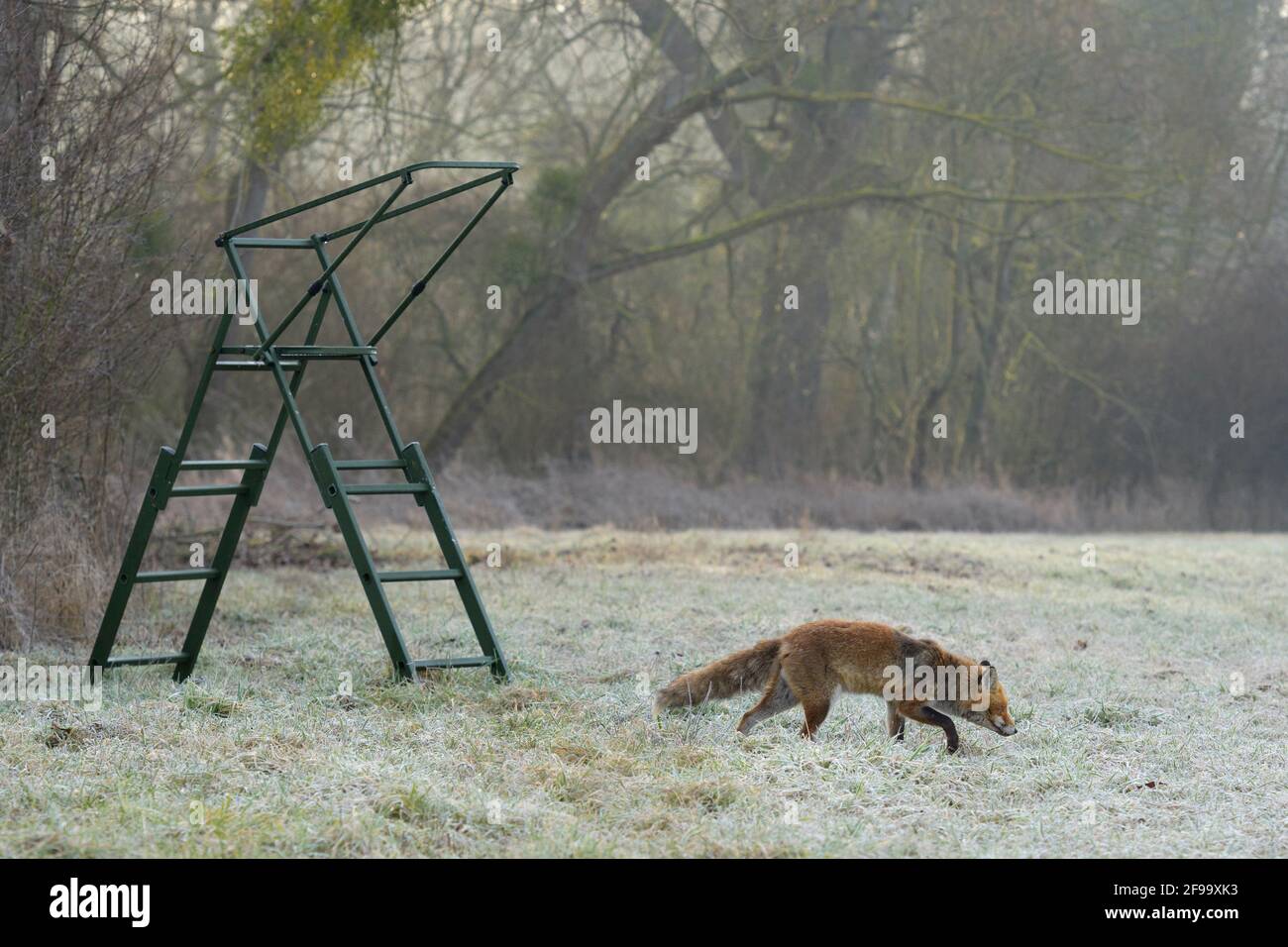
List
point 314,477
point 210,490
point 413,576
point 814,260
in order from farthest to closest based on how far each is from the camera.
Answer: point 814,260, point 210,490, point 314,477, point 413,576

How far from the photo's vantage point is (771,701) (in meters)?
6.64

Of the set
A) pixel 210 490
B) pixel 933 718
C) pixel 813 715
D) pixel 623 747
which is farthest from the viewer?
pixel 210 490

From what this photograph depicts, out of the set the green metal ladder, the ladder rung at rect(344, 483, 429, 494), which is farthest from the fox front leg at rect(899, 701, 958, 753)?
the ladder rung at rect(344, 483, 429, 494)

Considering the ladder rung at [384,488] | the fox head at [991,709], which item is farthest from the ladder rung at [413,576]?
the fox head at [991,709]

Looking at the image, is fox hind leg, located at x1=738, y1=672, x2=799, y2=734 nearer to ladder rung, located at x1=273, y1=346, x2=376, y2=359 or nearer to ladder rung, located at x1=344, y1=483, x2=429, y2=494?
ladder rung, located at x1=344, y1=483, x2=429, y2=494

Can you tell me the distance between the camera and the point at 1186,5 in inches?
956

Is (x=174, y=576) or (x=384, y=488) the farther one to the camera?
(x=174, y=576)

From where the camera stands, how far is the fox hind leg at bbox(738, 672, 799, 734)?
21.7 ft

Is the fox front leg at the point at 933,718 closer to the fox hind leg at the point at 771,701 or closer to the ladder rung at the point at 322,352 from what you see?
the fox hind leg at the point at 771,701

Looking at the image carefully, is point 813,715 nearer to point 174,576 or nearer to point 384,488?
point 384,488

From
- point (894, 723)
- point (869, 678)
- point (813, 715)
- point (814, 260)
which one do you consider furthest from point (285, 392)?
point (814, 260)

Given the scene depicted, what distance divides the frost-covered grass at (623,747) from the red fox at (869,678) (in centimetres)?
15

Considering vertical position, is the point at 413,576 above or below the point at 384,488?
below

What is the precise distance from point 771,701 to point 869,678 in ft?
1.53
